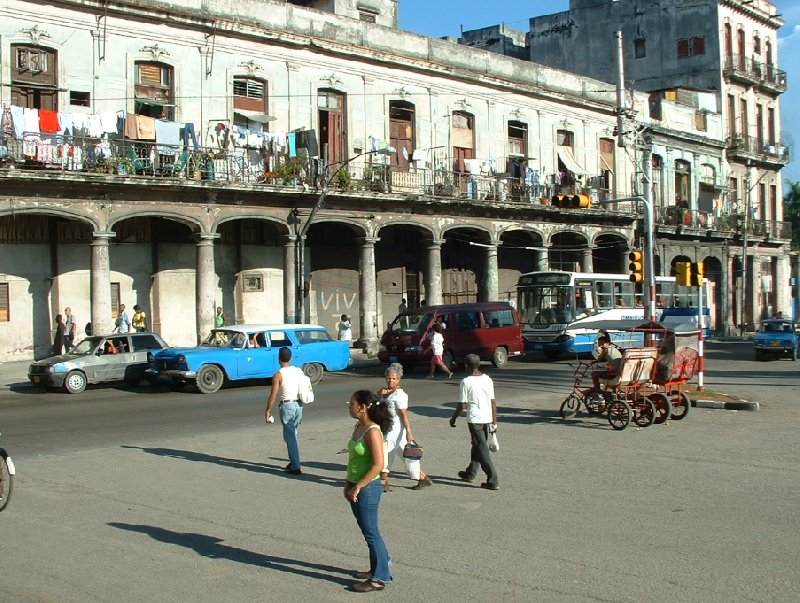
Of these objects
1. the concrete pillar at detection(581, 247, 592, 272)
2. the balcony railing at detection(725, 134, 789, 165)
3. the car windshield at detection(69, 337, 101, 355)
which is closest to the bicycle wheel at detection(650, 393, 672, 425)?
the car windshield at detection(69, 337, 101, 355)

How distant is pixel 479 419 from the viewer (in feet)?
35.4

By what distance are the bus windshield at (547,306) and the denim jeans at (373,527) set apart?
27.4 meters

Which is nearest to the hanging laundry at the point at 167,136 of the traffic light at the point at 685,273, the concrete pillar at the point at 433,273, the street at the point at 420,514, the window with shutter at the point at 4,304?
the window with shutter at the point at 4,304

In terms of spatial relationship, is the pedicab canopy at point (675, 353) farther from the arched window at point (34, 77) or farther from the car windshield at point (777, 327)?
the arched window at point (34, 77)

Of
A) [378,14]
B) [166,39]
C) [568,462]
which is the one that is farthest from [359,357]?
[568,462]

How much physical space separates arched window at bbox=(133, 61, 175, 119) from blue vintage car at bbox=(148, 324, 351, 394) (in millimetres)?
9673

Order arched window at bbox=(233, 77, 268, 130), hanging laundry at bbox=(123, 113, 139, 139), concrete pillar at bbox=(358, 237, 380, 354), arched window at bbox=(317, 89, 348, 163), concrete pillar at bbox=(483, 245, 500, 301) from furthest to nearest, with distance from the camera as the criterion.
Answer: concrete pillar at bbox=(483, 245, 500, 301) → arched window at bbox=(317, 89, 348, 163) → concrete pillar at bbox=(358, 237, 380, 354) → arched window at bbox=(233, 77, 268, 130) → hanging laundry at bbox=(123, 113, 139, 139)

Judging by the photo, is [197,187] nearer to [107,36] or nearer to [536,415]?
[107,36]

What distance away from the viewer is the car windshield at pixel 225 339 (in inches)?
916

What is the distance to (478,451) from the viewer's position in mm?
10727

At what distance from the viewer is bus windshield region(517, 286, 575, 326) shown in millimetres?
33875

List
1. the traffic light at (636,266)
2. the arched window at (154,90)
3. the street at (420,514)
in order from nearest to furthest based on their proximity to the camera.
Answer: the street at (420,514)
the traffic light at (636,266)
the arched window at (154,90)

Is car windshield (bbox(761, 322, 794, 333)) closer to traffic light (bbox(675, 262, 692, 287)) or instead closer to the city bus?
the city bus

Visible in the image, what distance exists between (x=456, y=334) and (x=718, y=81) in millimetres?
32452
